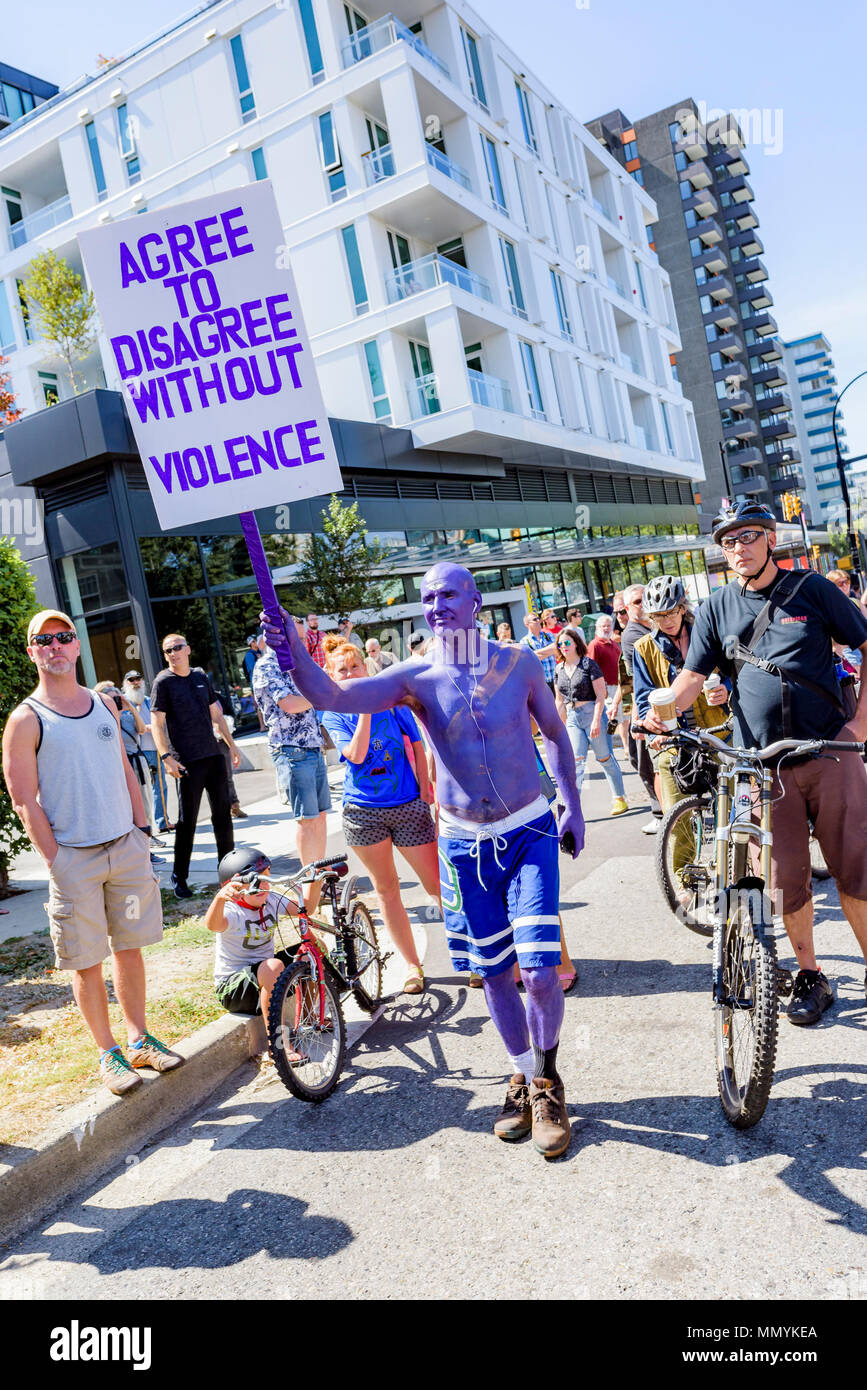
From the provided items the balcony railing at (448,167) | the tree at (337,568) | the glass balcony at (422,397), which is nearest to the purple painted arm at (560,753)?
→ the tree at (337,568)

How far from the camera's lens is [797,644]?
12.5 ft

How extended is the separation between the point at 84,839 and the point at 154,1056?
1030 mm

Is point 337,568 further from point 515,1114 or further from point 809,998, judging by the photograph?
point 515,1114

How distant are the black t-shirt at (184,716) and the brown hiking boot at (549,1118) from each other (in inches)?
189

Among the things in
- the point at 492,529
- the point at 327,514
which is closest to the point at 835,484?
the point at 492,529

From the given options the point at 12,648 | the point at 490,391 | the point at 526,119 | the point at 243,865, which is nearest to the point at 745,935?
the point at 243,865

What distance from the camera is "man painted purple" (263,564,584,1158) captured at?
3.50 m

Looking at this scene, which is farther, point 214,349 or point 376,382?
point 376,382

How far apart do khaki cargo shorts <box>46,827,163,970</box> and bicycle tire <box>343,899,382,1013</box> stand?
3.08ft

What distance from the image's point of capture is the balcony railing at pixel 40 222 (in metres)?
28.0

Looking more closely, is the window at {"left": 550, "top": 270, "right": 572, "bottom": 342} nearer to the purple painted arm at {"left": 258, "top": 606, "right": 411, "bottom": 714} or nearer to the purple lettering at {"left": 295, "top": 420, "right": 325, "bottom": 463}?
the purple lettering at {"left": 295, "top": 420, "right": 325, "bottom": 463}

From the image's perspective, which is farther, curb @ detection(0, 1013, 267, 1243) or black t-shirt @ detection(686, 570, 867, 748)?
black t-shirt @ detection(686, 570, 867, 748)

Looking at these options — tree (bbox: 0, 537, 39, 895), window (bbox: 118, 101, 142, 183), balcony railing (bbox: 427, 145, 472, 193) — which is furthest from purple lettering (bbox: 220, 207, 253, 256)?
window (bbox: 118, 101, 142, 183)
